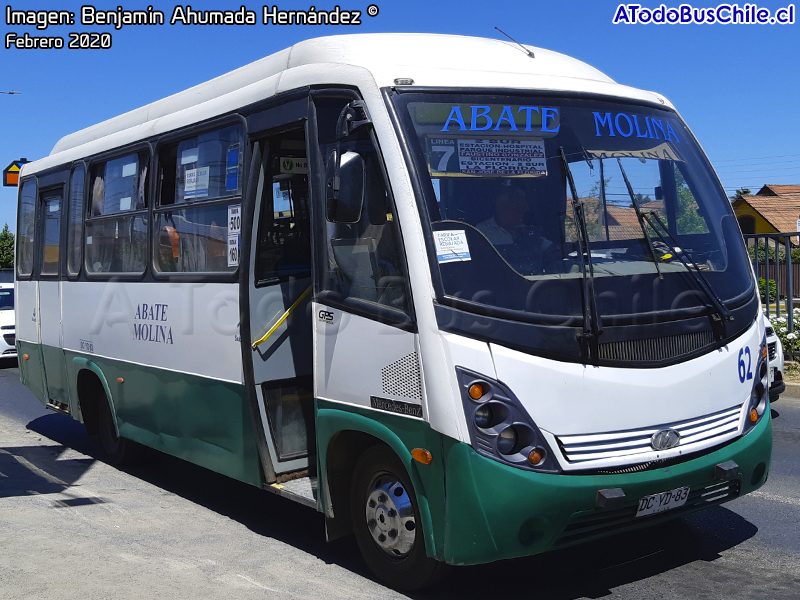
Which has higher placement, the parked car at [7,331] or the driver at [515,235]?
the driver at [515,235]

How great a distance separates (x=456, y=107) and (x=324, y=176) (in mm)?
874

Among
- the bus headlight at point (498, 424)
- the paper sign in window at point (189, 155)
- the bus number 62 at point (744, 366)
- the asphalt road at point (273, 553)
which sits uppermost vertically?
the paper sign in window at point (189, 155)

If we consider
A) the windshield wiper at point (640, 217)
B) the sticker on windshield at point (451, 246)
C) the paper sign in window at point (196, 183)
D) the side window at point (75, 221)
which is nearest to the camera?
the sticker on windshield at point (451, 246)

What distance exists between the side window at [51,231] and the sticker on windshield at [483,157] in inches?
233

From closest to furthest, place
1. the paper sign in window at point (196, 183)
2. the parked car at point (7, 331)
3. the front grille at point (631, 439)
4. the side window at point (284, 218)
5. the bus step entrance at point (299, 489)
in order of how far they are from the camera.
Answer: the front grille at point (631, 439) < the bus step entrance at point (299, 489) < the side window at point (284, 218) < the paper sign in window at point (196, 183) < the parked car at point (7, 331)

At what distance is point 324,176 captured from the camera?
527cm

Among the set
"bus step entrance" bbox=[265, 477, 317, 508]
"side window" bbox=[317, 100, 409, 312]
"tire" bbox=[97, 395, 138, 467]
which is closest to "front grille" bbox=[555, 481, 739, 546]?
"side window" bbox=[317, 100, 409, 312]

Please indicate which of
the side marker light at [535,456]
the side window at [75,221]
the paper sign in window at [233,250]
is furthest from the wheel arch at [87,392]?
the side marker light at [535,456]

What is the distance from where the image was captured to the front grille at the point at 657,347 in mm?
Result: 4590

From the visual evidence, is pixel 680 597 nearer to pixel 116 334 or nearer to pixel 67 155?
pixel 116 334

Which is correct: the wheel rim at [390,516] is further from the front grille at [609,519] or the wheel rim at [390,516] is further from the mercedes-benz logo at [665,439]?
the mercedes-benz logo at [665,439]

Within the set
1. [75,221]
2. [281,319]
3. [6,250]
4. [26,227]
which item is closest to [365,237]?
[281,319]

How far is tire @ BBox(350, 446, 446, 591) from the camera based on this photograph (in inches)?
187

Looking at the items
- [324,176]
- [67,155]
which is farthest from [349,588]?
[67,155]
